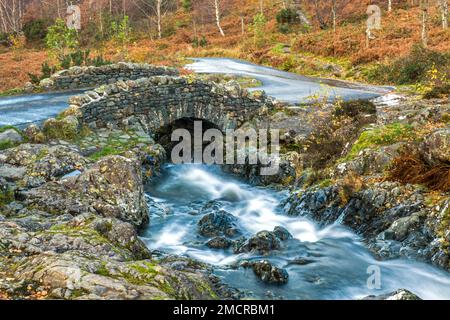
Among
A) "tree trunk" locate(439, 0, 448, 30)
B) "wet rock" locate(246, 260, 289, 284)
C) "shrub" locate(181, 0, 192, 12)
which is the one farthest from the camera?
"shrub" locate(181, 0, 192, 12)

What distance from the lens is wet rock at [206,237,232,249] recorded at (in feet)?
36.0

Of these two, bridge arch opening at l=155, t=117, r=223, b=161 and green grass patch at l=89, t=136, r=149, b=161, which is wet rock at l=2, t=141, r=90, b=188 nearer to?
green grass patch at l=89, t=136, r=149, b=161

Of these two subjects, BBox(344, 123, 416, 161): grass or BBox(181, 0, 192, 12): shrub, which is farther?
BBox(181, 0, 192, 12): shrub

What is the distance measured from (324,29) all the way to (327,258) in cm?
3818

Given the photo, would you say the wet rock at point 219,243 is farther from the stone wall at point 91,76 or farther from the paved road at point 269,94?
the stone wall at point 91,76

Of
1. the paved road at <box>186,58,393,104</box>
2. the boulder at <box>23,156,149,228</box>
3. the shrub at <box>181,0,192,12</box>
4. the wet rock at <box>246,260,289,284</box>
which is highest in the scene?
the shrub at <box>181,0,192,12</box>

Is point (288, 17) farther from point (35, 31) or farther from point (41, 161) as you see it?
point (41, 161)

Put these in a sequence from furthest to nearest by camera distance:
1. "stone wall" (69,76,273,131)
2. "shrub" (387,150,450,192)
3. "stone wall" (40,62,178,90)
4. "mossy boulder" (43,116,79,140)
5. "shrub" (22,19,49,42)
Result: "shrub" (22,19,49,42), "stone wall" (40,62,178,90), "stone wall" (69,76,273,131), "mossy boulder" (43,116,79,140), "shrub" (387,150,450,192)

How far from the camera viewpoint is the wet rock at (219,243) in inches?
432

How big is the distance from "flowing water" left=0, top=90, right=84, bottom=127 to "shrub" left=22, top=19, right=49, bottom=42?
33.0 metres

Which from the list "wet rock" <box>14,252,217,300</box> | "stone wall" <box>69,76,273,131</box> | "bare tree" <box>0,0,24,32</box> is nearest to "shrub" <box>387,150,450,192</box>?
"wet rock" <box>14,252,217,300</box>

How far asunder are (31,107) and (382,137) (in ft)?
40.8

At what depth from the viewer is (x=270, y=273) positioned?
29.9ft
